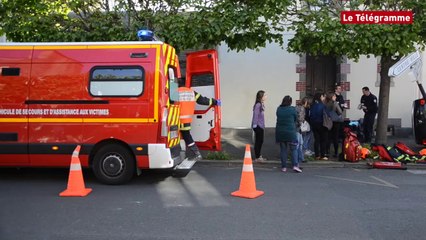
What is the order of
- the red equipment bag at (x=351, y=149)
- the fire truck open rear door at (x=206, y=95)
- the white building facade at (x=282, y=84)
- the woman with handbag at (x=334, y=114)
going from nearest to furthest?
the fire truck open rear door at (x=206, y=95), the red equipment bag at (x=351, y=149), the woman with handbag at (x=334, y=114), the white building facade at (x=282, y=84)

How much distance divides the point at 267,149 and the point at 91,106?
232 inches

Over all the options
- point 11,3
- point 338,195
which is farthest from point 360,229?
point 11,3

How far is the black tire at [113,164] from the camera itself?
8.15 metres

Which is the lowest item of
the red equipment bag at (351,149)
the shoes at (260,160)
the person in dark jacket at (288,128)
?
the shoes at (260,160)

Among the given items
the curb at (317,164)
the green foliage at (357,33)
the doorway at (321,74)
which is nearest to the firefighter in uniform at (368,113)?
the doorway at (321,74)

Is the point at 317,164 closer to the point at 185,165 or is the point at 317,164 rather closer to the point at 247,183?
the point at 185,165

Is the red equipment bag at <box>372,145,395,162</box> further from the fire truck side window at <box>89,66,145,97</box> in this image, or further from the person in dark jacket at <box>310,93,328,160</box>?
the fire truck side window at <box>89,66,145,97</box>

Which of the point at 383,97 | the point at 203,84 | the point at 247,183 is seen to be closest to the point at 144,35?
the point at 203,84

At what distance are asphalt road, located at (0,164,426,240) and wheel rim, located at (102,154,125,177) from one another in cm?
29

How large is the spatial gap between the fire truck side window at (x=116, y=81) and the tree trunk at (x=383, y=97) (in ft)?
21.9

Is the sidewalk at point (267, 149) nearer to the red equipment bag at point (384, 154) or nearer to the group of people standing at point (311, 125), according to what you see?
the group of people standing at point (311, 125)

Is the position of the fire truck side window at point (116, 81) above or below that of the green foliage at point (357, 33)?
below

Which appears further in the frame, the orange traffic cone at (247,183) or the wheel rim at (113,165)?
the wheel rim at (113,165)

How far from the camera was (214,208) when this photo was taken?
662 cm
